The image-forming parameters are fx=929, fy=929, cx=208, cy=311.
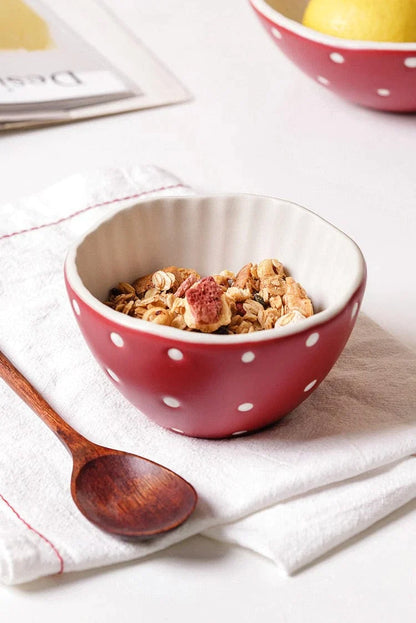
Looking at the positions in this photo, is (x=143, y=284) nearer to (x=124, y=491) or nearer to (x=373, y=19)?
(x=124, y=491)

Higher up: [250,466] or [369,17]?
[369,17]


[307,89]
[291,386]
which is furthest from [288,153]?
[291,386]

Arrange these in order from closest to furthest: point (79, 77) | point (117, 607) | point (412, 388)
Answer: point (117, 607) < point (412, 388) < point (79, 77)

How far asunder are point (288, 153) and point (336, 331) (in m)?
0.39

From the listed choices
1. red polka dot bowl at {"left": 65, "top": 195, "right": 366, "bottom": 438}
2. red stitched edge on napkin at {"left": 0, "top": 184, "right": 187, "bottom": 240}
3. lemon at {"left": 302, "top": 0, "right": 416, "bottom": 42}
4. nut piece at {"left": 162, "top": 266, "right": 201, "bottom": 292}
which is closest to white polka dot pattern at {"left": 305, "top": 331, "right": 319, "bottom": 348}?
red polka dot bowl at {"left": 65, "top": 195, "right": 366, "bottom": 438}

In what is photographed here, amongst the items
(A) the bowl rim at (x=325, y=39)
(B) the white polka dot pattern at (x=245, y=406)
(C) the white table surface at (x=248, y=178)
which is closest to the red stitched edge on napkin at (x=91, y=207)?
(C) the white table surface at (x=248, y=178)

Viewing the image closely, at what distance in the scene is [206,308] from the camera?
45 centimetres

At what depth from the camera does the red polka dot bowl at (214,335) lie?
1.38 feet

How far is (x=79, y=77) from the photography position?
89 centimetres

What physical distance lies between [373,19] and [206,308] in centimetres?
38

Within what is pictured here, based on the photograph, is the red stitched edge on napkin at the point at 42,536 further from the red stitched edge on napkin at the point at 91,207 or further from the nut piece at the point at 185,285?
the red stitched edge on napkin at the point at 91,207

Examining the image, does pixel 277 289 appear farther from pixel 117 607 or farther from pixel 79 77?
pixel 79 77

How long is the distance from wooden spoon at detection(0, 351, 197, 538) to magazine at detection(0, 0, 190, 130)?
449 millimetres

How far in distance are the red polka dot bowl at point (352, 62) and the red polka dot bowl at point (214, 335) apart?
0.26 metres
